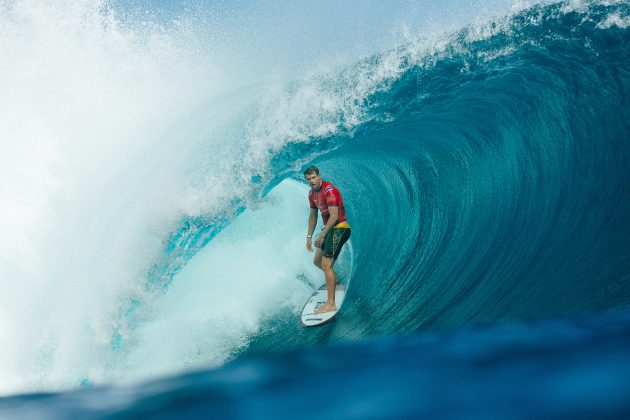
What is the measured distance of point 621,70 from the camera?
6926 mm

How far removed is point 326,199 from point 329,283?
1116 millimetres

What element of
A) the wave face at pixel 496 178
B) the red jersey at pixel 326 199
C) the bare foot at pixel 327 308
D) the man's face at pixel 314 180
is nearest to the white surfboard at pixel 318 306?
the bare foot at pixel 327 308

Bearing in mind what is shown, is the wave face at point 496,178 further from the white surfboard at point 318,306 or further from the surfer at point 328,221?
the surfer at point 328,221

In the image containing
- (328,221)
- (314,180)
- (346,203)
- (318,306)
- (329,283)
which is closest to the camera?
(314,180)

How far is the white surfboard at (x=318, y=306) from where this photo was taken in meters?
5.65

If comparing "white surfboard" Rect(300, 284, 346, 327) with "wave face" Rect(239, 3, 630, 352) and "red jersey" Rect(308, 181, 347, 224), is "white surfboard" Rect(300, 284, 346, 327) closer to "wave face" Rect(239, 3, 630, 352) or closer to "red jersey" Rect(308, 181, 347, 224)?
"wave face" Rect(239, 3, 630, 352)

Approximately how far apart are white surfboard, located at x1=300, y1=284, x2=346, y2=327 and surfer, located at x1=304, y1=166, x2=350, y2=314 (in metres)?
0.11

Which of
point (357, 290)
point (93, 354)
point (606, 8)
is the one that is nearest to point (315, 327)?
point (357, 290)

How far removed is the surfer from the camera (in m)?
5.21

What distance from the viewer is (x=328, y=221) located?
17.3 ft

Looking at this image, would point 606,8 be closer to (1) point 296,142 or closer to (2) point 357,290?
(1) point 296,142

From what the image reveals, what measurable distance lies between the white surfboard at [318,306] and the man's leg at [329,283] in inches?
2.7

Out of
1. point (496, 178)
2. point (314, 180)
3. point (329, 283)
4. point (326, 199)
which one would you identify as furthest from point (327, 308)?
Answer: point (496, 178)

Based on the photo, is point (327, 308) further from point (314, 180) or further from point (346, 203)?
point (346, 203)
